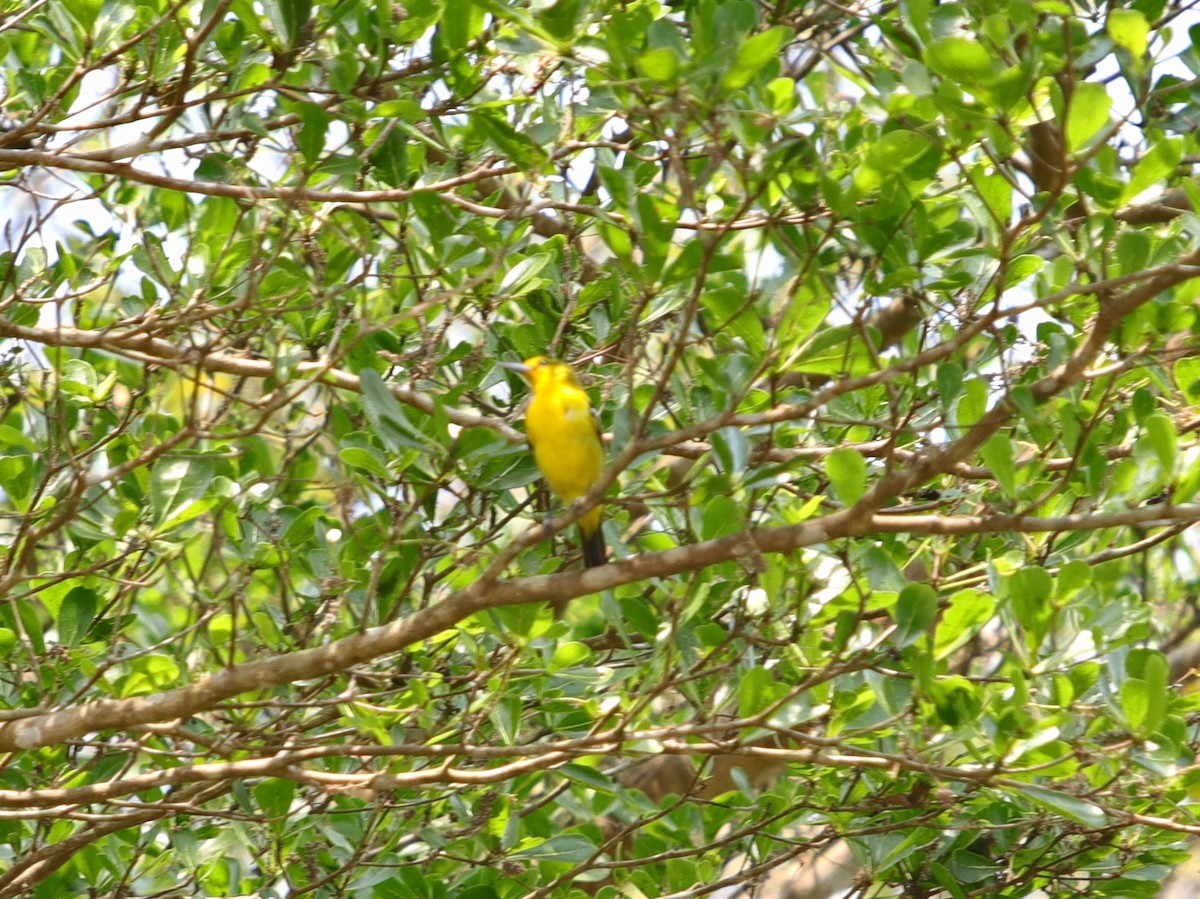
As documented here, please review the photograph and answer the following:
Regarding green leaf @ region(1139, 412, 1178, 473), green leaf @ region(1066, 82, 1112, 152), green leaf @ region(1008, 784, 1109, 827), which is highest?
green leaf @ region(1066, 82, 1112, 152)

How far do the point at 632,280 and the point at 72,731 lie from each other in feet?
5.52

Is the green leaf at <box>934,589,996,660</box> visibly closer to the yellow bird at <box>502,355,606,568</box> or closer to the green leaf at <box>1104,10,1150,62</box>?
the yellow bird at <box>502,355,606,568</box>

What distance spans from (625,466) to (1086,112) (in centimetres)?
113

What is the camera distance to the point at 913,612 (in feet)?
9.36

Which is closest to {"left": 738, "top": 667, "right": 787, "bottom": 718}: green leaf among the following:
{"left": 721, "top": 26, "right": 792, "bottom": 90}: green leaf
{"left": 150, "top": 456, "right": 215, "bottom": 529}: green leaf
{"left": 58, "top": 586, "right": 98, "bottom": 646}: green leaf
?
{"left": 721, "top": 26, "right": 792, "bottom": 90}: green leaf

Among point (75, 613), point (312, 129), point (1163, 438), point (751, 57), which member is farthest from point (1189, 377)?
point (75, 613)

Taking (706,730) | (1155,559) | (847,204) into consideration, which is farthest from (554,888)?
(1155,559)

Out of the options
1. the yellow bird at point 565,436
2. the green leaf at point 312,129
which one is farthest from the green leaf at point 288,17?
the yellow bird at point 565,436

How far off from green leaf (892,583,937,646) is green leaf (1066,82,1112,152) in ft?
3.09

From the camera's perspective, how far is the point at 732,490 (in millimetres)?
Result: 3008

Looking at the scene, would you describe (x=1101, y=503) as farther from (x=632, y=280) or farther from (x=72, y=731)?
(x=72, y=731)

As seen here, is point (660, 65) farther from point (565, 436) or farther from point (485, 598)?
point (565, 436)

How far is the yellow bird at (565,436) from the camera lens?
3.71 meters

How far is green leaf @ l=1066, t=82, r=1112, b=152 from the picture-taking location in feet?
8.48
